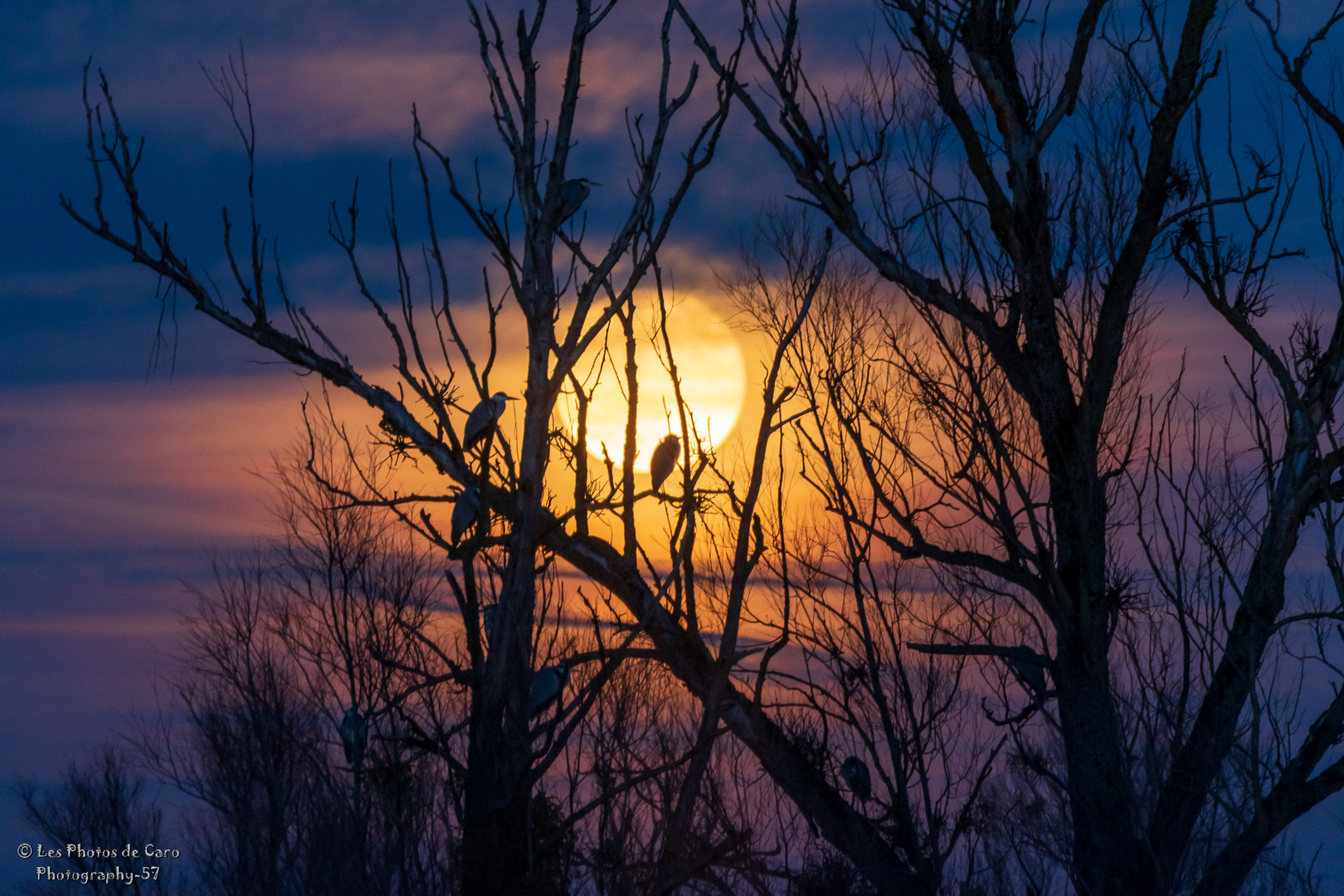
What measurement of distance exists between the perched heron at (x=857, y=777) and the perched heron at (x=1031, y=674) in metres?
1.44

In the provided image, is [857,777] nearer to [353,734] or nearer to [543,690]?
[543,690]

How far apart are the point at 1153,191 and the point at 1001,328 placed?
1.47m

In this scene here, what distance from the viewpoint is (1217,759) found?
5996mm

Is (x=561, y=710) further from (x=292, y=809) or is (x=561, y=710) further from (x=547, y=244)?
(x=292, y=809)

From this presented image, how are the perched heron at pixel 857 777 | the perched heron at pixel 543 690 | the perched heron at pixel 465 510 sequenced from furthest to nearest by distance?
1. the perched heron at pixel 857 777
2. the perched heron at pixel 543 690
3. the perched heron at pixel 465 510

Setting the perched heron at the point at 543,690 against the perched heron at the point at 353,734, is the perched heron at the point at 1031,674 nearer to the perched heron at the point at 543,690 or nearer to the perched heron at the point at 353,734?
the perched heron at the point at 543,690

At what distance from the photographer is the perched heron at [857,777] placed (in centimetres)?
768

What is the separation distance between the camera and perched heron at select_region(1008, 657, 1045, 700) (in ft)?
21.8

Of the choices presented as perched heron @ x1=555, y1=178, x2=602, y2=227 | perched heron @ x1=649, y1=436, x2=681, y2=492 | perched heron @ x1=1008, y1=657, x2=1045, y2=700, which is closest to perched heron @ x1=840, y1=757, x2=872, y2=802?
perched heron @ x1=1008, y1=657, x2=1045, y2=700

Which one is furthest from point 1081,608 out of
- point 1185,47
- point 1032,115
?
point 1185,47

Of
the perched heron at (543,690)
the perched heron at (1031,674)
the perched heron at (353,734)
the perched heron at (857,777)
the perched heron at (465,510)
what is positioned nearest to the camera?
the perched heron at (465,510)

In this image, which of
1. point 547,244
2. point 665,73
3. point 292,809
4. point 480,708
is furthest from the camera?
point 292,809

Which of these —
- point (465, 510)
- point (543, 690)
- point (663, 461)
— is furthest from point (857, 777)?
point (465, 510)

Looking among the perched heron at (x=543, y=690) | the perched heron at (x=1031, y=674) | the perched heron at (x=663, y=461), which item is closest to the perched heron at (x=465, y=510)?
the perched heron at (x=543, y=690)
